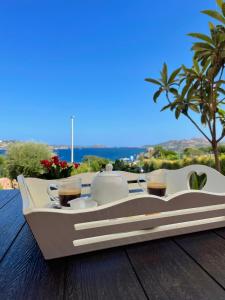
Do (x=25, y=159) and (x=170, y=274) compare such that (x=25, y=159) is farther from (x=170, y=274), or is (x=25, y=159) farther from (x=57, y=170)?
(x=170, y=274)

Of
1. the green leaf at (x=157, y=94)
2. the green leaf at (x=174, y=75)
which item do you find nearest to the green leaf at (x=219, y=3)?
the green leaf at (x=174, y=75)

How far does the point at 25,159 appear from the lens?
5742 mm

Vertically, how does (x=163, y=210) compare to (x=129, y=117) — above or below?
below

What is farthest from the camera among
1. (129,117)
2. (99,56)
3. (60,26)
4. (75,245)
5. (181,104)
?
(129,117)

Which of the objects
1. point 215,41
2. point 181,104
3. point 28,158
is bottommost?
point 28,158

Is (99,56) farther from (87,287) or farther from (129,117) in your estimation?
(87,287)

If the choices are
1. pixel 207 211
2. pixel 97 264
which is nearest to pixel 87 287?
pixel 97 264

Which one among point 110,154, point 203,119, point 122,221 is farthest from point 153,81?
point 110,154

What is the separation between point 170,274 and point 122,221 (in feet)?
0.57

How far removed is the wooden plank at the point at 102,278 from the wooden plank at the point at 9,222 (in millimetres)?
242

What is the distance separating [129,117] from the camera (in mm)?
30031

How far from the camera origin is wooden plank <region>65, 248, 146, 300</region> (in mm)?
485

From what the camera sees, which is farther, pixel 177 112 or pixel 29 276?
pixel 177 112

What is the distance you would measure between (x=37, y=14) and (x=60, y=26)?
104 inches
